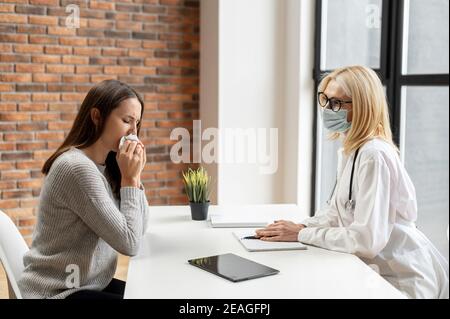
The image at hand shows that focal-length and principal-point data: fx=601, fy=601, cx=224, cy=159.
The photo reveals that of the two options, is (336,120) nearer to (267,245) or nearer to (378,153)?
(378,153)

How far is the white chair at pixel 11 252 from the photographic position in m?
1.80

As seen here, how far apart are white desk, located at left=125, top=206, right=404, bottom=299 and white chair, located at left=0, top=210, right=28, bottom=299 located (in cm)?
36

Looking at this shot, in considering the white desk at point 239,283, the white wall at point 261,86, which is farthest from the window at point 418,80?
the white desk at point 239,283

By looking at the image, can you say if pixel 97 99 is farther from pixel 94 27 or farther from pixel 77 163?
pixel 94 27

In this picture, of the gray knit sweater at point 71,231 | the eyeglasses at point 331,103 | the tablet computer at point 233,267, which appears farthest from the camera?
the eyeglasses at point 331,103

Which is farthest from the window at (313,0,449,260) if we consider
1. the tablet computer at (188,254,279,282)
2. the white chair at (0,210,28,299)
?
the white chair at (0,210,28,299)

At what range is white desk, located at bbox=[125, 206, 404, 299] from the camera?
1.54 m

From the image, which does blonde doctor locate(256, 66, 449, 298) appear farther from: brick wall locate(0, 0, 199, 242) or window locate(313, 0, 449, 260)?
brick wall locate(0, 0, 199, 242)

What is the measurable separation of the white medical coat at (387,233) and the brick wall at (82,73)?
2724mm

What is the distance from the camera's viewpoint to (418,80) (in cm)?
297

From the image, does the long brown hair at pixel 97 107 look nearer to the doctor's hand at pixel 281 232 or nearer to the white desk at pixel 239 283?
the white desk at pixel 239 283

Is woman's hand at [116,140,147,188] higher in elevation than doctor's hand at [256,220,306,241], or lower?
higher

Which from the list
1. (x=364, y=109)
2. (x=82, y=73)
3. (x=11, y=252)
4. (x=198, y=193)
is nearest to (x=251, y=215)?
(x=198, y=193)
